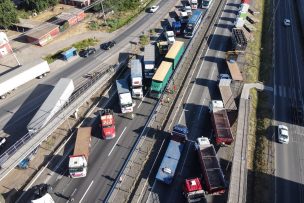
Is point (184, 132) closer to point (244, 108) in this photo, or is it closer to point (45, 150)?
point (244, 108)

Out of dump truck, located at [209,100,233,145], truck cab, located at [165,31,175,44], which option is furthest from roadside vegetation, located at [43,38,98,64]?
dump truck, located at [209,100,233,145]

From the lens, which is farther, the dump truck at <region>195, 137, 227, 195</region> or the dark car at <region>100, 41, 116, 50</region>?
the dark car at <region>100, 41, 116, 50</region>

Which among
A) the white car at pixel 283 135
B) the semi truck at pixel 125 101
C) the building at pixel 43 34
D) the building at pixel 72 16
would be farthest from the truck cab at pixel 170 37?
the white car at pixel 283 135

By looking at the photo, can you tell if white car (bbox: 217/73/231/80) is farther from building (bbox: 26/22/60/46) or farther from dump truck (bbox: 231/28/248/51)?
building (bbox: 26/22/60/46)

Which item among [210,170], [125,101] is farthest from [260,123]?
[125,101]

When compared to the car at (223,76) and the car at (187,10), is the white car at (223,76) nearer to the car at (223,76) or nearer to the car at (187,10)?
the car at (223,76)

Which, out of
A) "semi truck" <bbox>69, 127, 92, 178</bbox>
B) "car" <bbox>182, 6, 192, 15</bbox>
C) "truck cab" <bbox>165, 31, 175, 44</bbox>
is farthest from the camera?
"car" <bbox>182, 6, 192, 15</bbox>

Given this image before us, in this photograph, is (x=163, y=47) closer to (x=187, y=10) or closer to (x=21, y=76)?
(x=187, y=10)
